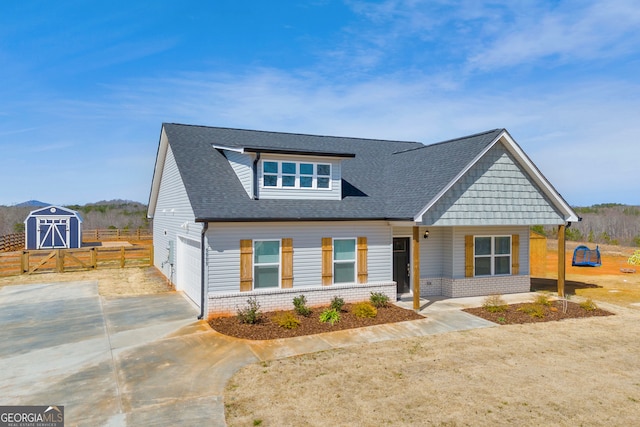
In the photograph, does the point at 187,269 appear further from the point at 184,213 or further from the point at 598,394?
the point at 598,394

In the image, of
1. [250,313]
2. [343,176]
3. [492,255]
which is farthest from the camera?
[343,176]

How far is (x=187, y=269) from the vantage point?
16000 millimetres

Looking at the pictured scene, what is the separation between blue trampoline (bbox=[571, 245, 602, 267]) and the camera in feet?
84.1

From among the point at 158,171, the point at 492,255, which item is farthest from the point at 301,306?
the point at 158,171

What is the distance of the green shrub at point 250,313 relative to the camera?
11.9 m

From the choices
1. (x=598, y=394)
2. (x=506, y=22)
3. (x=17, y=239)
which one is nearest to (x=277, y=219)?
(x=598, y=394)

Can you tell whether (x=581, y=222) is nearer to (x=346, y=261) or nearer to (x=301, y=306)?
(x=346, y=261)

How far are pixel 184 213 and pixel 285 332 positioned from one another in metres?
6.96

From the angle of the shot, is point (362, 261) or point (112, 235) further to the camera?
point (112, 235)

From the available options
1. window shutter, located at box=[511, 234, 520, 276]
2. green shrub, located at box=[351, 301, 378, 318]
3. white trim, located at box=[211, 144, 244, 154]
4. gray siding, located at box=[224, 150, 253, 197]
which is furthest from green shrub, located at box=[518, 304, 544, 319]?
white trim, located at box=[211, 144, 244, 154]

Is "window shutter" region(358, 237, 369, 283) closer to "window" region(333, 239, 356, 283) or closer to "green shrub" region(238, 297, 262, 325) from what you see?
"window" region(333, 239, 356, 283)

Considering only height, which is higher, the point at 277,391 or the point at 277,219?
the point at 277,219

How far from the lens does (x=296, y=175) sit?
1466cm

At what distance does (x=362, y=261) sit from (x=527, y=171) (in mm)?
7264
